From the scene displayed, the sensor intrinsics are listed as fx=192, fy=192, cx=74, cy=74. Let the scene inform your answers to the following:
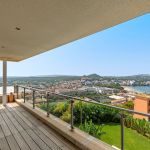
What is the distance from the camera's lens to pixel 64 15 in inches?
99.9

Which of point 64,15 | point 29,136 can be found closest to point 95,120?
point 29,136

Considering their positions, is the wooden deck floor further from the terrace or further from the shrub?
the shrub

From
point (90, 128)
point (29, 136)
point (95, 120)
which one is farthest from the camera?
point (95, 120)

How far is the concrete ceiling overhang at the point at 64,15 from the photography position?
6.98 ft

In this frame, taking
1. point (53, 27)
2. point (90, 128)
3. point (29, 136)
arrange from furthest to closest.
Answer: point (29, 136) → point (90, 128) → point (53, 27)

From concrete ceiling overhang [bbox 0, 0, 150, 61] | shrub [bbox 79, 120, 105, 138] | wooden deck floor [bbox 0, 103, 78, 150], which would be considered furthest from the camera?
shrub [bbox 79, 120, 105, 138]

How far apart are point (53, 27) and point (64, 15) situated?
0.65m

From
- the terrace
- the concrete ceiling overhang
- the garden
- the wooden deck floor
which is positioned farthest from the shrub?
the concrete ceiling overhang

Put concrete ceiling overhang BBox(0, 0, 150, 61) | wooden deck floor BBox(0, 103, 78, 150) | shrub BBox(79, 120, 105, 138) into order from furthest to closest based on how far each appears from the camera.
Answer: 1. shrub BBox(79, 120, 105, 138)
2. wooden deck floor BBox(0, 103, 78, 150)
3. concrete ceiling overhang BBox(0, 0, 150, 61)

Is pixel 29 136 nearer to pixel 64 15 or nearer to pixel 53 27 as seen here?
pixel 53 27

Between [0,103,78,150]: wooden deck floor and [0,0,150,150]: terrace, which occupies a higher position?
[0,0,150,150]: terrace

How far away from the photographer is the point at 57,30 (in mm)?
3332

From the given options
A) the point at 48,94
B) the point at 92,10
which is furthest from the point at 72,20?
the point at 48,94

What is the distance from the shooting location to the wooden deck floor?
347 cm
